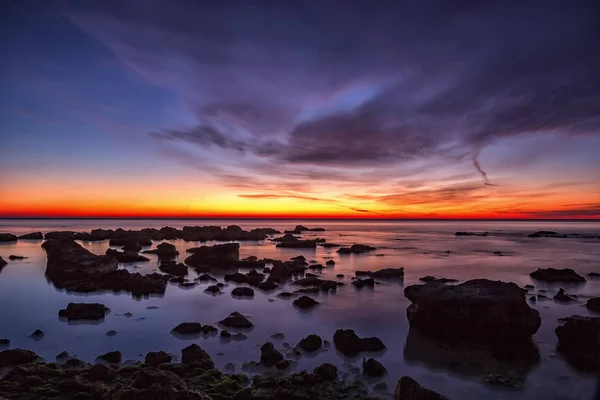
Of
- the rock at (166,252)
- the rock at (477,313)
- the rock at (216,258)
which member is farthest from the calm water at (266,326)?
the rock at (166,252)

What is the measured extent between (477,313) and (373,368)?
513cm

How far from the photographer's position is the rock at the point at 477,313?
12.0m

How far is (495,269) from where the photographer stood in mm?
30688

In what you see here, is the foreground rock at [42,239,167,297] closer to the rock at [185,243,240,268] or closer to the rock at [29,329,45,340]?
the rock at [29,329,45,340]

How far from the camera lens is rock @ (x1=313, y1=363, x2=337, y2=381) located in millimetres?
8617

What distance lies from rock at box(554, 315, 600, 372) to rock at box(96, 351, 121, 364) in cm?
1283

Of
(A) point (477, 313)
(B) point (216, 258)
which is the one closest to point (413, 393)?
(A) point (477, 313)

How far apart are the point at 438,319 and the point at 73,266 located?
2162 centimetres

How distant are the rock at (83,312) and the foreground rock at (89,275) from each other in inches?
162

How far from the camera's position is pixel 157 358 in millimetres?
9711

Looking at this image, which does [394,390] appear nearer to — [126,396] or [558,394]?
[558,394]

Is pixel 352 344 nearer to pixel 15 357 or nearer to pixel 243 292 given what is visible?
pixel 15 357

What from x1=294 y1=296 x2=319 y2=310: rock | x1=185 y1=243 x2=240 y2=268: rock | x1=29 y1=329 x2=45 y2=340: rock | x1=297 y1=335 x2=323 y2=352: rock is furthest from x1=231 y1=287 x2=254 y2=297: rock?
x1=185 y1=243 x2=240 y2=268: rock

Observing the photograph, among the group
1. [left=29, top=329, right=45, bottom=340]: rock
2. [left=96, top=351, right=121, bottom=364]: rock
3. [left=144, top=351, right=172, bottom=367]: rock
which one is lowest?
[left=29, top=329, right=45, bottom=340]: rock
